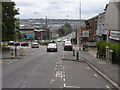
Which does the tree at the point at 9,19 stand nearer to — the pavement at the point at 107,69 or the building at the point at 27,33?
the pavement at the point at 107,69

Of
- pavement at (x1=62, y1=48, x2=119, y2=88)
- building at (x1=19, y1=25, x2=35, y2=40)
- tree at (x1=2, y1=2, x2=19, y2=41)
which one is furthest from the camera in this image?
building at (x1=19, y1=25, x2=35, y2=40)

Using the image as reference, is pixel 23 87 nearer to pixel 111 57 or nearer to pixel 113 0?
pixel 111 57

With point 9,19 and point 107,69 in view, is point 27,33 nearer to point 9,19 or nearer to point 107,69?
point 9,19

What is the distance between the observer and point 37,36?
161m

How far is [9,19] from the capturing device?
178ft

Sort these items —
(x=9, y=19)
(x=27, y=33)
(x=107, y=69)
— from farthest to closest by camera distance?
1. (x=27, y=33)
2. (x=9, y=19)
3. (x=107, y=69)

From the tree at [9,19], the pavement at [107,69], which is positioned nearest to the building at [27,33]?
the tree at [9,19]

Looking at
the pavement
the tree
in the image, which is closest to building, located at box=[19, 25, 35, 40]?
the tree

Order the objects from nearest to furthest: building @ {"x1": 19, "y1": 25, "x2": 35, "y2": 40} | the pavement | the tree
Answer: the pavement, the tree, building @ {"x1": 19, "y1": 25, "x2": 35, "y2": 40}

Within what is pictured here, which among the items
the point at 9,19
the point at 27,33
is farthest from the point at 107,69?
the point at 27,33

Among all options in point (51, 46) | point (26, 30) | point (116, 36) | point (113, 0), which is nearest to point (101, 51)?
point (116, 36)

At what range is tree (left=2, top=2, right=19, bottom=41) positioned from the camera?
176 feet

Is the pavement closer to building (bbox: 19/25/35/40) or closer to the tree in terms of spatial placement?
the tree

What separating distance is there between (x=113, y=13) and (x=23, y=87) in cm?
2925
